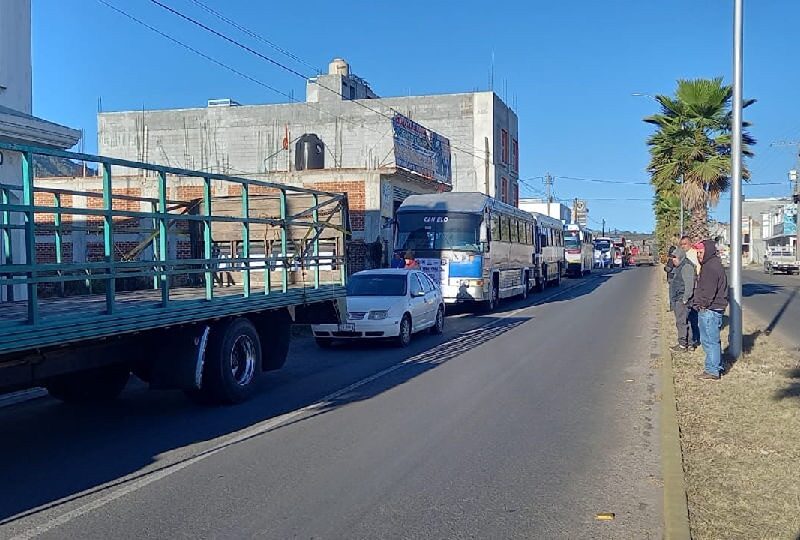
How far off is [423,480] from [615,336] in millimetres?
11302

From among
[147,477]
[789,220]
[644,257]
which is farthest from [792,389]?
[644,257]

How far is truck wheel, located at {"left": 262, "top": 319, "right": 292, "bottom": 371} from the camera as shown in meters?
10.9

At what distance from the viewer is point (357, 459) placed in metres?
7.19

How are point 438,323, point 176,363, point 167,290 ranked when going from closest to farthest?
point 167,290
point 176,363
point 438,323

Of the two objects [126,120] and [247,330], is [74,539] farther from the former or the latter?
[126,120]

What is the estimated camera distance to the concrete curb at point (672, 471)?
5.15 meters

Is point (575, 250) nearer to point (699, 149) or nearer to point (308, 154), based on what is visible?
point (308, 154)

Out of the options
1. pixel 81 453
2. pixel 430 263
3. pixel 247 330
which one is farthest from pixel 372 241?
pixel 81 453

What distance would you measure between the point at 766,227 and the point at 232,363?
3868 inches

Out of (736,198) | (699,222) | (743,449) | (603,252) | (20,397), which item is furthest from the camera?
(603,252)

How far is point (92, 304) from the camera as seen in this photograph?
8.25m

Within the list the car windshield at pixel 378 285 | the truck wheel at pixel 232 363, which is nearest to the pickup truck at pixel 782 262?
the car windshield at pixel 378 285

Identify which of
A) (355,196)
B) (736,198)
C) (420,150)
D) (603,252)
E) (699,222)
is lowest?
(603,252)

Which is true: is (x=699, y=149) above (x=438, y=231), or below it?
above
